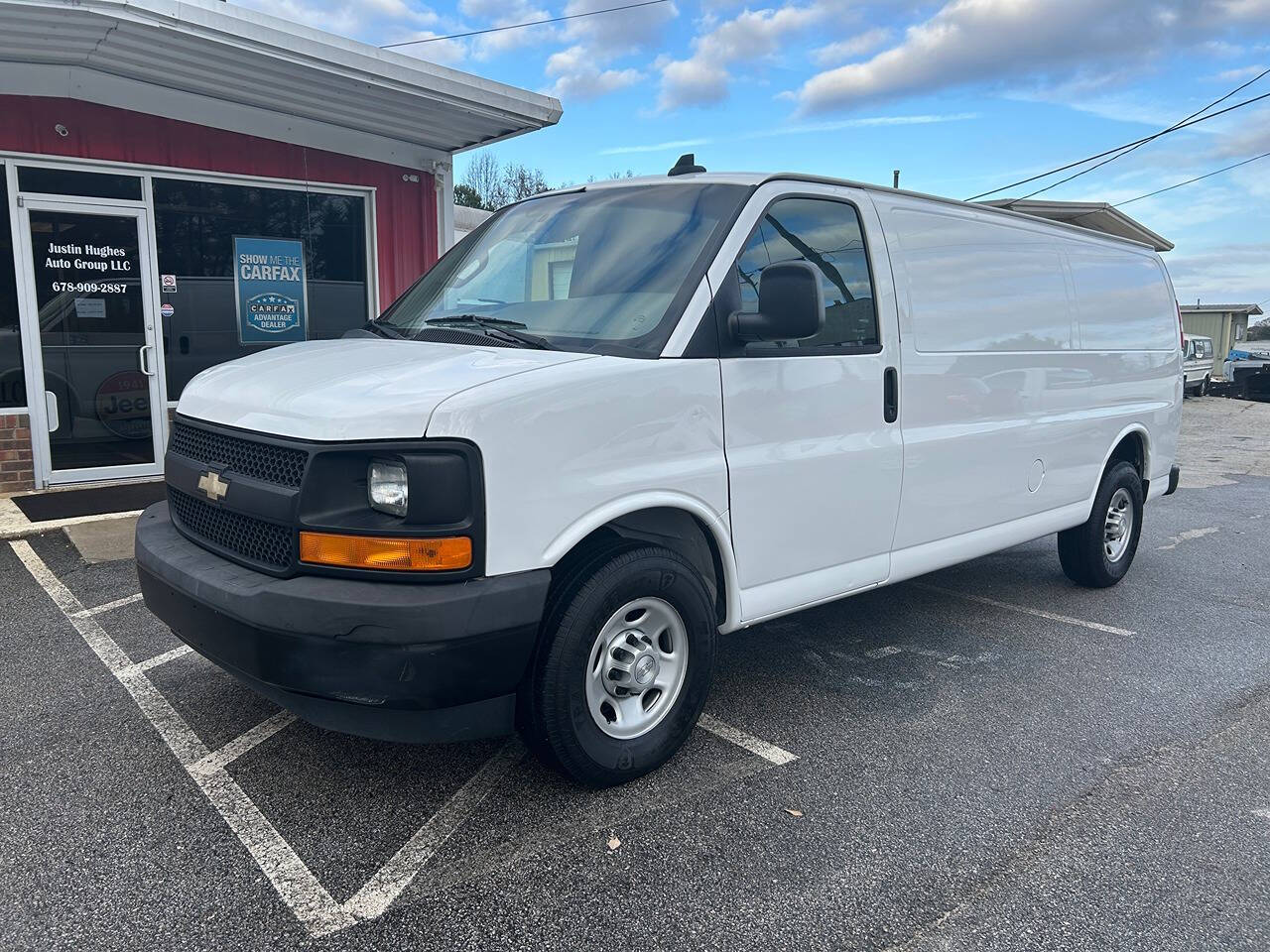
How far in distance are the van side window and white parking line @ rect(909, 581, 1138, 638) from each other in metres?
2.46

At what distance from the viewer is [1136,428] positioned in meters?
5.85

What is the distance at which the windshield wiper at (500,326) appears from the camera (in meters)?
3.26

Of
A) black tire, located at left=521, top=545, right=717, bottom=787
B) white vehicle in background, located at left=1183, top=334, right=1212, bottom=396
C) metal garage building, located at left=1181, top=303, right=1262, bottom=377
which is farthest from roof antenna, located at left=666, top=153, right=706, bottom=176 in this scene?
metal garage building, located at left=1181, top=303, right=1262, bottom=377

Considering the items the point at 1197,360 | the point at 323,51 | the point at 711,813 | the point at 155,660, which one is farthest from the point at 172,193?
the point at 1197,360

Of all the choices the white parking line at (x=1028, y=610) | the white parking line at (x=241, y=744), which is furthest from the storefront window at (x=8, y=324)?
the white parking line at (x=1028, y=610)

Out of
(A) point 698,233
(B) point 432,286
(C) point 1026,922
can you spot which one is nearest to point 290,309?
(B) point 432,286

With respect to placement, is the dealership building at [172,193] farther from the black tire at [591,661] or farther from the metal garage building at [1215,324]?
the metal garage building at [1215,324]

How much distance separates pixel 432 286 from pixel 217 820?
2361 millimetres

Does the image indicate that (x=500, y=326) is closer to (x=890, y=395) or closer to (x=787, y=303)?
(x=787, y=303)

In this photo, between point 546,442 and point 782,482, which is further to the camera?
point 782,482

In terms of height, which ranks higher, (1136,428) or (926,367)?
(926,367)

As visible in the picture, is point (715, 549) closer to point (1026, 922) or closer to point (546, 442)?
point (546, 442)

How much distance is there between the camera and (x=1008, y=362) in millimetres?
4641

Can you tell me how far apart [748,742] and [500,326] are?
1.88 metres
